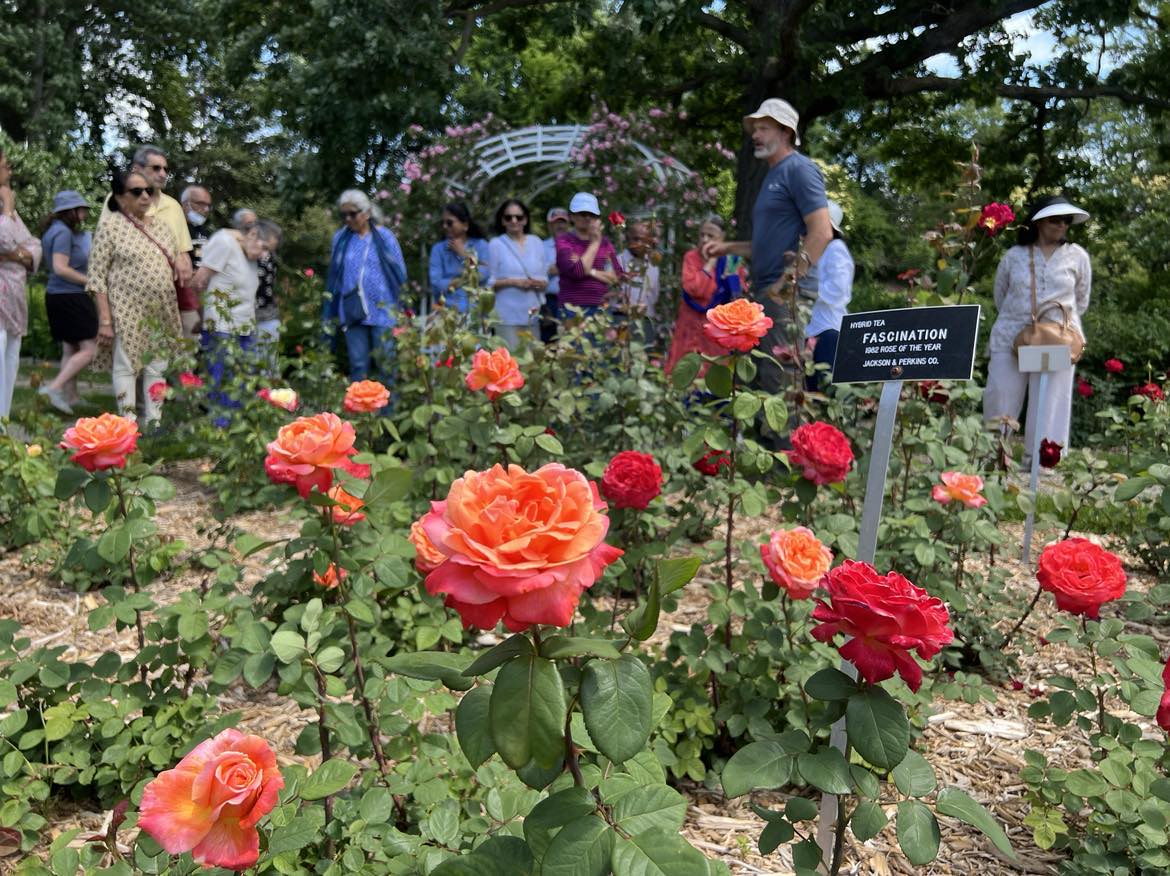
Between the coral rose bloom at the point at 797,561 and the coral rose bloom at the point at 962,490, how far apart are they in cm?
63

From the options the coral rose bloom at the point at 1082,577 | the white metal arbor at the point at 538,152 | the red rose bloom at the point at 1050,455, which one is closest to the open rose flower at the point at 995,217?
the red rose bloom at the point at 1050,455

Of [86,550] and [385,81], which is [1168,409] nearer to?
[86,550]

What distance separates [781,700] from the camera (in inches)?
75.4

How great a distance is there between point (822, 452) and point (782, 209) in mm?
2274

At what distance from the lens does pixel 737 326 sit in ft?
5.80

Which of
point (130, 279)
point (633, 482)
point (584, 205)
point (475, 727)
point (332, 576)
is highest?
point (584, 205)

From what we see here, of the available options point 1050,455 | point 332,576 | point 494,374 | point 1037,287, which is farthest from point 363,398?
point 1037,287

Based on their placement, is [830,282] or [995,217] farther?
[830,282]

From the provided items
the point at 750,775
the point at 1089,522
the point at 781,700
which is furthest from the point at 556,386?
the point at 1089,522

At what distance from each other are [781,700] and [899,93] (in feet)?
25.3

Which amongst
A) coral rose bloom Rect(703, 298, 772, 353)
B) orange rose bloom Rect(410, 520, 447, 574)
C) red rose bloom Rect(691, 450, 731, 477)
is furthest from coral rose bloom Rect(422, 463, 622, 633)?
red rose bloom Rect(691, 450, 731, 477)

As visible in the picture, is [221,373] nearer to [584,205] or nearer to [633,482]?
[584,205]

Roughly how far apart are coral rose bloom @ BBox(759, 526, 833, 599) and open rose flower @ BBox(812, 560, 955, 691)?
22.6 inches

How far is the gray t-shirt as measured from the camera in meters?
3.67
